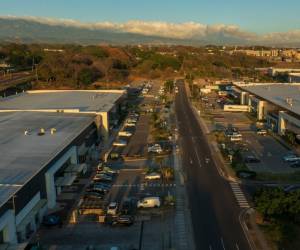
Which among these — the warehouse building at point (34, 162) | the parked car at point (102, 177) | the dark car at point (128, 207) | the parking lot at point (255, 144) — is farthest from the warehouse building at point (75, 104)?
the dark car at point (128, 207)

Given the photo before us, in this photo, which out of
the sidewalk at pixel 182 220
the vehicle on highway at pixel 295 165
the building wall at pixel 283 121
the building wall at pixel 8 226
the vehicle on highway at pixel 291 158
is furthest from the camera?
the building wall at pixel 283 121

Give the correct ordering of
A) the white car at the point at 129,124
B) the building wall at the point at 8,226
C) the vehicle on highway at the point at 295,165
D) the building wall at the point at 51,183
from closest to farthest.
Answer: the building wall at the point at 8,226, the building wall at the point at 51,183, the vehicle on highway at the point at 295,165, the white car at the point at 129,124

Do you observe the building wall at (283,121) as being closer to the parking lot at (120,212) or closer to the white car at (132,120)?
the parking lot at (120,212)

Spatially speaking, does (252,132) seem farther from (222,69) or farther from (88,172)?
(222,69)

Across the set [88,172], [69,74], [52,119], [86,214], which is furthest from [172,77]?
[86,214]

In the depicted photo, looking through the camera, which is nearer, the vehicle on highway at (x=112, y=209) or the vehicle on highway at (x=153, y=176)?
the vehicle on highway at (x=112, y=209)

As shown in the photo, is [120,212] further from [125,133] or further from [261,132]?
[261,132]
